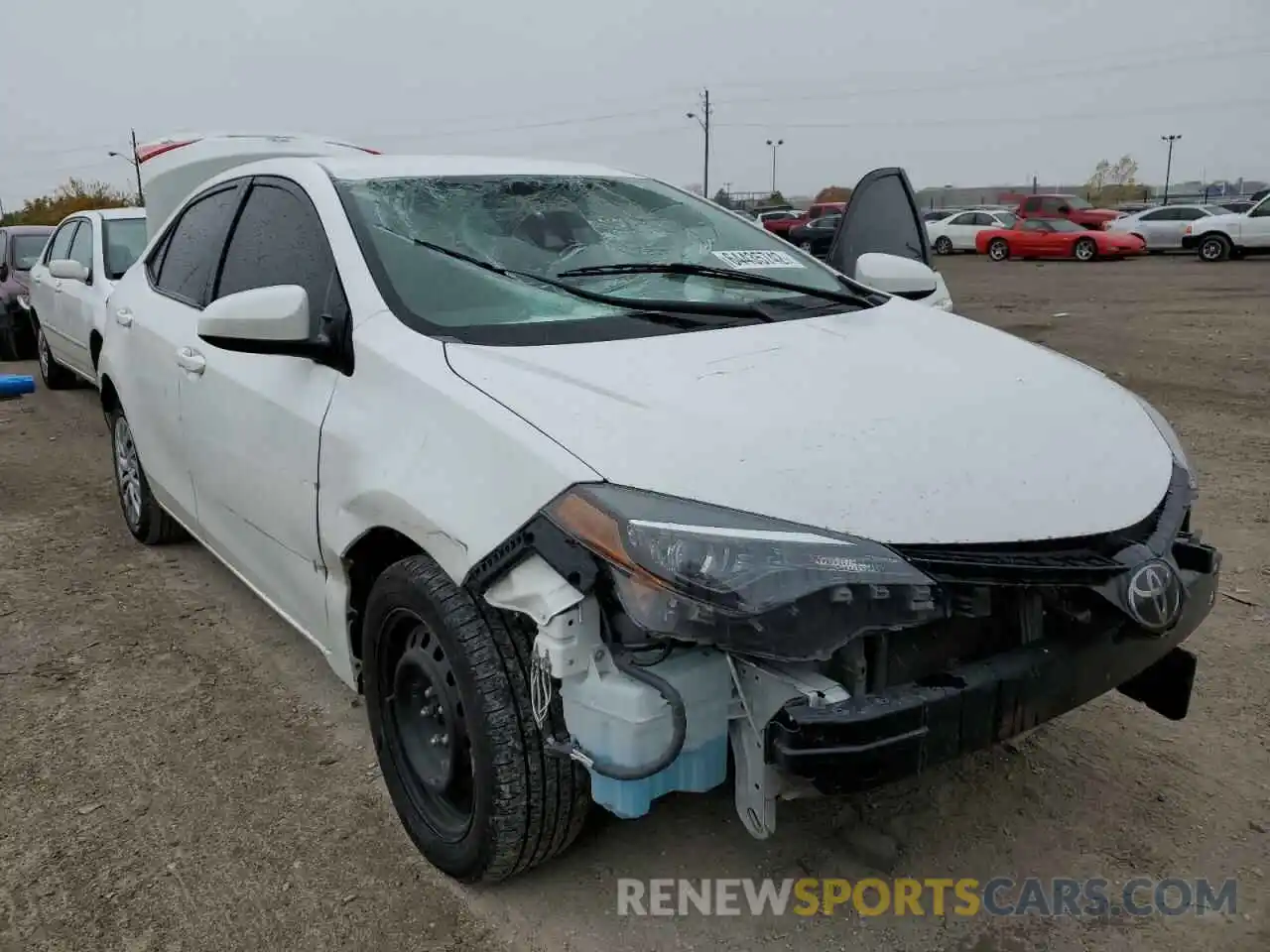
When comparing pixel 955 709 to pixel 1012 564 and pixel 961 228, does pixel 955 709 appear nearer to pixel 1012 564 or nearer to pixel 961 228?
pixel 1012 564

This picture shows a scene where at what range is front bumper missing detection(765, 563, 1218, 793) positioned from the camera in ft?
6.07

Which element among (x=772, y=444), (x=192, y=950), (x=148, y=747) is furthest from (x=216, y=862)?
(x=772, y=444)

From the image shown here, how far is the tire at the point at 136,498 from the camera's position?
4.67 meters

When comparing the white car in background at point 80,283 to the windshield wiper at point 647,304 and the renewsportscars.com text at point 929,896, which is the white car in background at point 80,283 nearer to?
the windshield wiper at point 647,304

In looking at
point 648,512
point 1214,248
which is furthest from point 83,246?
point 1214,248

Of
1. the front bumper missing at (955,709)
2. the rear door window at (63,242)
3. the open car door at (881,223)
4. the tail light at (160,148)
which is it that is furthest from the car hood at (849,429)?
the rear door window at (63,242)

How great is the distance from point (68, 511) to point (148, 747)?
118 inches

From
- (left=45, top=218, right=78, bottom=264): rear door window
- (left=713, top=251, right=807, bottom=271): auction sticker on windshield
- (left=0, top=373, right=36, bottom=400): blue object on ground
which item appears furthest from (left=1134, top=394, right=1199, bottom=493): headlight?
(left=45, top=218, right=78, bottom=264): rear door window

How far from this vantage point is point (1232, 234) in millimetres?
23344

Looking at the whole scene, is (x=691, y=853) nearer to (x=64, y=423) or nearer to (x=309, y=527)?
(x=309, y=527)

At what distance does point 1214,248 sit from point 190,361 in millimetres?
25742

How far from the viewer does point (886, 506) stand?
6.42 ft

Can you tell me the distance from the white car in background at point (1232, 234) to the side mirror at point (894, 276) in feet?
77.3

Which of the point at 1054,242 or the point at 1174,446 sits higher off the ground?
the point at 1174,446
